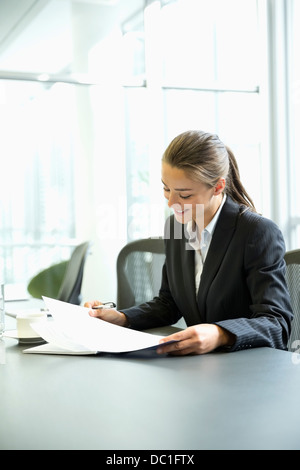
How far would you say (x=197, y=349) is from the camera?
1456 mm

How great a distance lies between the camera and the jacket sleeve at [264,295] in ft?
4.97

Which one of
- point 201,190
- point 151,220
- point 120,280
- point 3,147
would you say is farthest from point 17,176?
point 201,190

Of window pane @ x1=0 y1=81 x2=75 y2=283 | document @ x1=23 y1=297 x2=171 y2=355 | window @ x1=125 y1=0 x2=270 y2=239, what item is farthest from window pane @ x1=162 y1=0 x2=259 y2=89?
document @ x1=23 y1=297 x2=171 y2=355

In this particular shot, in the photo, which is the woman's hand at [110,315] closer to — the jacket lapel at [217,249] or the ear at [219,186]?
the jacket lapel at [217,249]

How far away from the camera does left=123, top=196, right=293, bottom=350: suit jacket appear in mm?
1583

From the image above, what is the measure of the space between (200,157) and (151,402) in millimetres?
869

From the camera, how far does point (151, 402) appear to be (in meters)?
1.12

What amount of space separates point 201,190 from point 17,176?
290 cm

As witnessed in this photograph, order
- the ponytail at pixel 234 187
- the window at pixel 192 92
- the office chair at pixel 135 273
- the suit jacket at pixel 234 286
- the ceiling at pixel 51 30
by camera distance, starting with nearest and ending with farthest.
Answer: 1. the suit jacket at pixel 234 286
2. the ponytail at pixel 234 187
3. the office chair at pixel 135 273
4. the ceiling at pixel 51 30
5. the window at pixel 192 92

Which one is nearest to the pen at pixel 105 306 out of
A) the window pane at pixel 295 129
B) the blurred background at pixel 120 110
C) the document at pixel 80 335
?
the document at pixel 80 335

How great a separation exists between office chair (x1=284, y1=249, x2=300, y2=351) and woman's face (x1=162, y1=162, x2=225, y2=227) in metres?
0.29

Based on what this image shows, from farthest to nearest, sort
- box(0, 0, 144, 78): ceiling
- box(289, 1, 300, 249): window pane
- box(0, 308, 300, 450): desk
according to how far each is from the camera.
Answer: box(289, 1, 300, 249): window pane → box(0, 0, 144, 78): ceiling → box(0, 308, 300, 450): desk

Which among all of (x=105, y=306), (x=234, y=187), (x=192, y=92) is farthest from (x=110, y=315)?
(x=192, y=92)

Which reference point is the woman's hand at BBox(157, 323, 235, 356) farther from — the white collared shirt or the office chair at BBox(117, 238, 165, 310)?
the office chair at BBox(117, 238, 165, 310)
